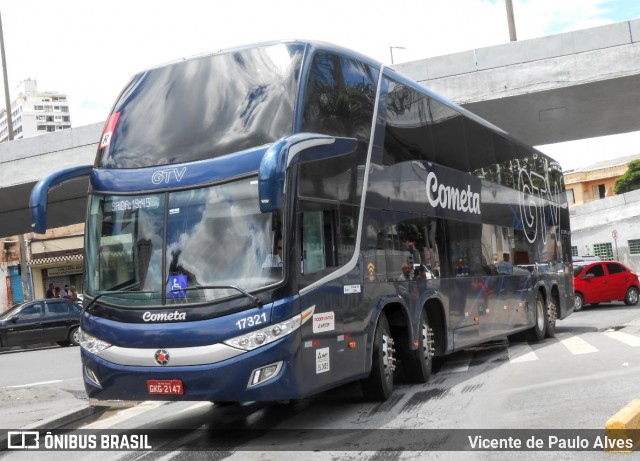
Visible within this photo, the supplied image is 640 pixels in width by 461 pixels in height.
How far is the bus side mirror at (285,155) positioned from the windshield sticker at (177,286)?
123cm

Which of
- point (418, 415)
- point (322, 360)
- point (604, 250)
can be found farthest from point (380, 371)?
point (604, 250)

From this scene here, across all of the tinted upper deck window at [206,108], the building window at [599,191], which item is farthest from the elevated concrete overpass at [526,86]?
the building window at [599,191]

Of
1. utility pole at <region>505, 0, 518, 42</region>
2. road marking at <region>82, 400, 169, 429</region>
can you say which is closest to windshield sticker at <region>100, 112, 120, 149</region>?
road marking at <region>82, 400, 169, 429</region>

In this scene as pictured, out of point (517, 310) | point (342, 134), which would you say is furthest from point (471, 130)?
point (342, 134)

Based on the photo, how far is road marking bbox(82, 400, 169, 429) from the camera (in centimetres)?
952

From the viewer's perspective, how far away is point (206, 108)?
8367 millimetres

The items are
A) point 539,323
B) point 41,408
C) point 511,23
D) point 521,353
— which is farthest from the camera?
point 511,23

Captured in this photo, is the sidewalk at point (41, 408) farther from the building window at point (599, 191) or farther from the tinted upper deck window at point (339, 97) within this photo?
the building window at point (599, 191)

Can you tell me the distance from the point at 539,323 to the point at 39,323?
597 inches

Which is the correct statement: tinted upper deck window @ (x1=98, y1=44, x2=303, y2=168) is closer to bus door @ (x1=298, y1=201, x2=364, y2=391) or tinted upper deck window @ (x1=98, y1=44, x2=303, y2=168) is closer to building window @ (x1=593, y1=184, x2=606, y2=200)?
bus door @ (x1=298, y1=201, x2=364, y2=391)

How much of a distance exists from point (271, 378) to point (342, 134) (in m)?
2.92

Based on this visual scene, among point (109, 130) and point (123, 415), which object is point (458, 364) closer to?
point (123, 415)

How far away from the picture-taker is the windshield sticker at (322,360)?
7.99 meters

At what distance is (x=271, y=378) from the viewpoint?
24.5ft
